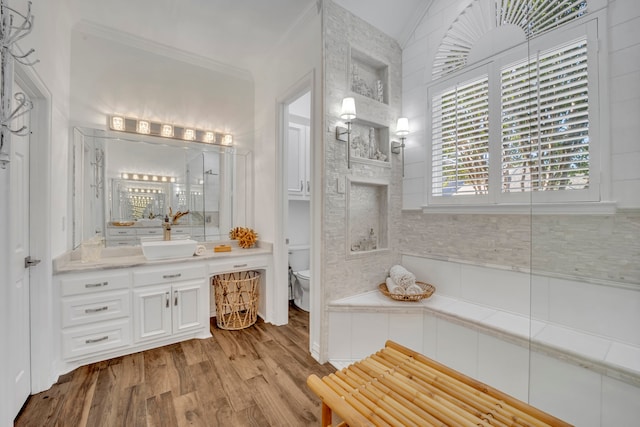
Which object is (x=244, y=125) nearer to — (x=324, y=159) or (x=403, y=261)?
(x=324, y=159)

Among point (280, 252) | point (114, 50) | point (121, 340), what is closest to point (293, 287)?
point (280, 252)

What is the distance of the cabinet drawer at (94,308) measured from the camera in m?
2.07

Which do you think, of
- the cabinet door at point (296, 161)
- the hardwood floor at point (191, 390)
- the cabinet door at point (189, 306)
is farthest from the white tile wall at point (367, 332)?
the cabinet door at point (296, 161)

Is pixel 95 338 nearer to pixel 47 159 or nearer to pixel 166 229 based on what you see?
pixel 166 229

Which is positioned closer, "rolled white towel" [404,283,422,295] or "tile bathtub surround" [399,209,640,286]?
"tile bathtub surround" [399,209,640,286]

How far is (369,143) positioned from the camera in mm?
2617

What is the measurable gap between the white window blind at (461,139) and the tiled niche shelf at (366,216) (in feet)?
1.67

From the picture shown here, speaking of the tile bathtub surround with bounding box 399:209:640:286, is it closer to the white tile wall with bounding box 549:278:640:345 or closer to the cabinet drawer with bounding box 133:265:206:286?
the white tile wall with bounding box 549:278:640:345

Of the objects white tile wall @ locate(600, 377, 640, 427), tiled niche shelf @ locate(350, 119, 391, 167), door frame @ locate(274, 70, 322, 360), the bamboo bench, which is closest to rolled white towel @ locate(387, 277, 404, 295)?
door frame @ locate(274, 70, 322, 360)

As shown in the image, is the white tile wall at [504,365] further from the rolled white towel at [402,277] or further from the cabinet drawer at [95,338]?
the cabinet drawer at [95,338]

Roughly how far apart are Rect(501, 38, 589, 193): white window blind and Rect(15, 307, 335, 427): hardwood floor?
1.96 metres

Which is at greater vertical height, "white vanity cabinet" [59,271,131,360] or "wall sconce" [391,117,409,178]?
"wall sconce" [391,117,409,178]

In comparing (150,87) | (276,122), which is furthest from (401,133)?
(150,87)

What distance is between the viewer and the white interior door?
159 centimetres
